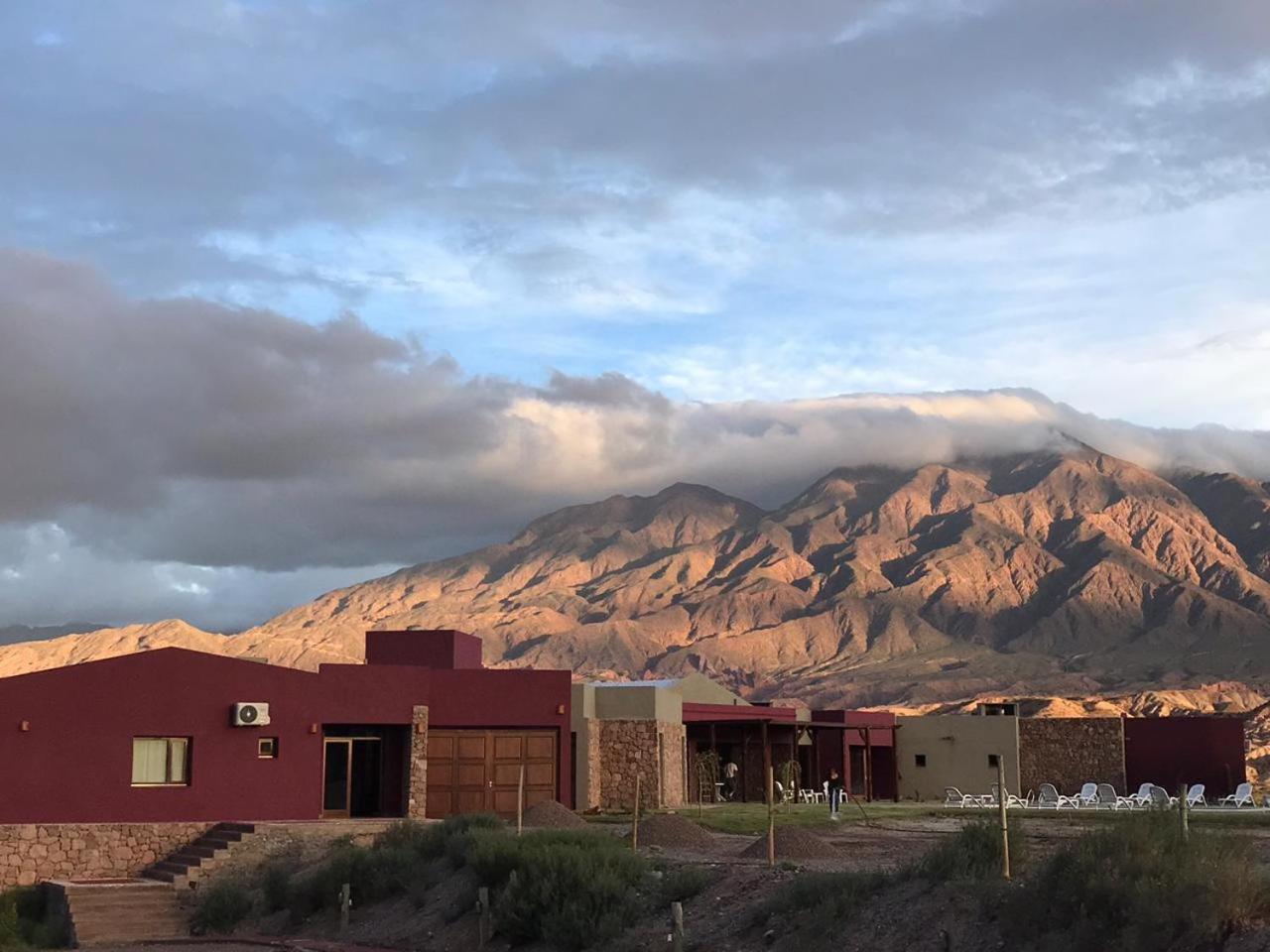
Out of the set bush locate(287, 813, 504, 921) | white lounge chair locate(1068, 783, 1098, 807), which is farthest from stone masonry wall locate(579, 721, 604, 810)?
white lounge chair locate(1068, 783, 1098, 807)

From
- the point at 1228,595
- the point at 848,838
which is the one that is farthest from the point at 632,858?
the point at 1228,595

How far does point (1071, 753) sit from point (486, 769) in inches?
827

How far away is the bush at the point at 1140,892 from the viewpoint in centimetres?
1276

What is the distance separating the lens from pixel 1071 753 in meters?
46.4

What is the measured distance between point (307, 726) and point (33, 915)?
22.3ft

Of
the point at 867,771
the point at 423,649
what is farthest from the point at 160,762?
the point at 867,771

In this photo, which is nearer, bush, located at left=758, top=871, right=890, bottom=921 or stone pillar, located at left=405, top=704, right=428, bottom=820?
bush, located at left=758, top=871, right=890, bottom=921

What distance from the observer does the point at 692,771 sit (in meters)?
43.2

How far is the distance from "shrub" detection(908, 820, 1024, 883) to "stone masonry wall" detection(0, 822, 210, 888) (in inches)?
679

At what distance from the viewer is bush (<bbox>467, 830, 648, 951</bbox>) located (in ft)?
59.9

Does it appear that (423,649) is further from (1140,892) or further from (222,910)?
(1140,892)

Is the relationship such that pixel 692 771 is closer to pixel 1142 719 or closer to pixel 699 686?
pixel 699 686

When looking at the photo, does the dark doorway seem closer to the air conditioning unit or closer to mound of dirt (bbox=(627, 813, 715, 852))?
the air conditioning unit

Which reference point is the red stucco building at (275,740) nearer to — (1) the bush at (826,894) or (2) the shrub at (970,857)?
(1) the bush at (826,894)
